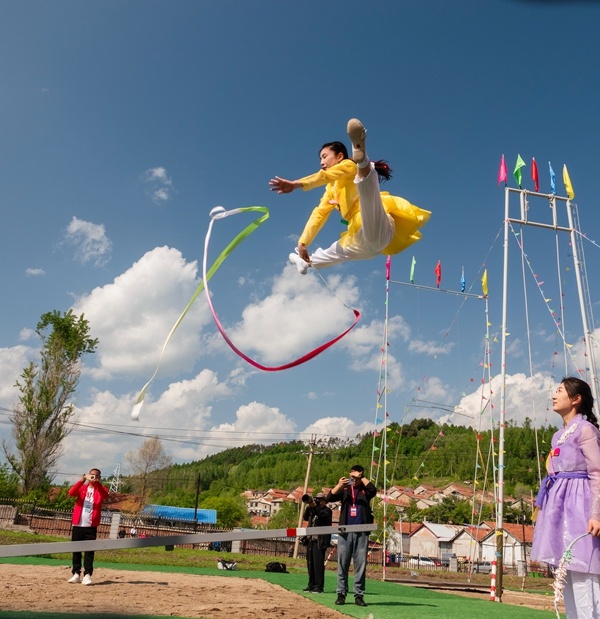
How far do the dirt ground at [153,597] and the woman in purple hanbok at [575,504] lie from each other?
10.3ft

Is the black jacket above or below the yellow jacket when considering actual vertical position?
below

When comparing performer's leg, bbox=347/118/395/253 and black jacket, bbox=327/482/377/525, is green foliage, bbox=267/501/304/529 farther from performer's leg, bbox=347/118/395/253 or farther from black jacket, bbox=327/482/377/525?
performer's leg, bbox=347/118/395/253

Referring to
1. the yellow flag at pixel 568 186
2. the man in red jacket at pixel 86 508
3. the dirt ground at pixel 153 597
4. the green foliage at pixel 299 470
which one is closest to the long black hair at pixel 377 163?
the dirt ground at pixel 153 597

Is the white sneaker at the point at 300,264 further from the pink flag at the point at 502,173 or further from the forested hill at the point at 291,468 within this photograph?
the forested hill at the point at 291,468

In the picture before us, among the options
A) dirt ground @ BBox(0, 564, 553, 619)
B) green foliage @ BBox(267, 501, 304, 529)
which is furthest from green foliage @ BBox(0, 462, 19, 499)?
green foliage @ BBox(267, 501, 304, 529)

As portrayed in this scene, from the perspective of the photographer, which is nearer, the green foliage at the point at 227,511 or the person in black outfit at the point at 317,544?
the person in black outfit at the point at 317,544

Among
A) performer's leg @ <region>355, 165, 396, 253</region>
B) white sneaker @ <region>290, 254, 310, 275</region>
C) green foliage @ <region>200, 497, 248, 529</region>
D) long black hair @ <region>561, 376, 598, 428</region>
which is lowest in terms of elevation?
green foliage @ <region>200, 497, 248, 529</region>

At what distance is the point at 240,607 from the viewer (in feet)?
20.3

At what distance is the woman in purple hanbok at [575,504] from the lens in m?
3.16

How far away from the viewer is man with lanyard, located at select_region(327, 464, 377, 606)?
23.4 feet

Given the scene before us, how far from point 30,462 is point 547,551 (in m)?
24.2

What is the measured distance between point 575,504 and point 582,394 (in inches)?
25.5

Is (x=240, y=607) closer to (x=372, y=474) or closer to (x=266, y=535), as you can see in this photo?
(x=266, y=535)

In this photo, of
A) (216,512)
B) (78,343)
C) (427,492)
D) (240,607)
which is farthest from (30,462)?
(427,492)
